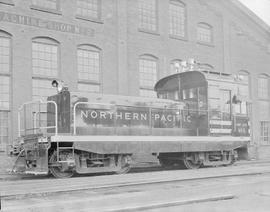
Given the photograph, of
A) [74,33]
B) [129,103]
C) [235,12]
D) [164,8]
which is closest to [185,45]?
[164,8]

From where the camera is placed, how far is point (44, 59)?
69.4 ft

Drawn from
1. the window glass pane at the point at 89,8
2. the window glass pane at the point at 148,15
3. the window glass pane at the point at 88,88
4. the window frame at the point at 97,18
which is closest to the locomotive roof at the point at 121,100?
the window glass pane at the point at 88,88

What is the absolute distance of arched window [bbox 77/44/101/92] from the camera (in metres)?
22.4

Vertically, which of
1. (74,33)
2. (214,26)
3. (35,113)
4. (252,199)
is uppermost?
(214,26)

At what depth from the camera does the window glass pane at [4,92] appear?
65.3ft

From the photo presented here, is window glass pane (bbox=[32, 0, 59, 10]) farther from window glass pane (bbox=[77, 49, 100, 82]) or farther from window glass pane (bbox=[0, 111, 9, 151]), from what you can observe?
window glass pane (bbox=[0, 111, 9, 151])

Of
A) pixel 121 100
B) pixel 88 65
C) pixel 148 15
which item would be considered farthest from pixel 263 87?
pixel 121 100

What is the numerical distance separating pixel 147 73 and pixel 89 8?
4.72 m

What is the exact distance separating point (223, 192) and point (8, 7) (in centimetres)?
1358

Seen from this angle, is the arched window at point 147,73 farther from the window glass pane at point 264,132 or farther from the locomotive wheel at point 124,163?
the window glass pane at point 264,132

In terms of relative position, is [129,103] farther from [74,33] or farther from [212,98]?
[74,33]

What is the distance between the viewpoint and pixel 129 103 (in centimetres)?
1666

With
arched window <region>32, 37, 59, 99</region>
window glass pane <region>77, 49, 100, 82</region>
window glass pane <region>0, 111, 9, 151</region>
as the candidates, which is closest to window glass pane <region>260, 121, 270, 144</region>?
window glass pane <region>77, 49, 100, 82</region>

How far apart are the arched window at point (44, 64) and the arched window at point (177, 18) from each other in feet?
26.5
